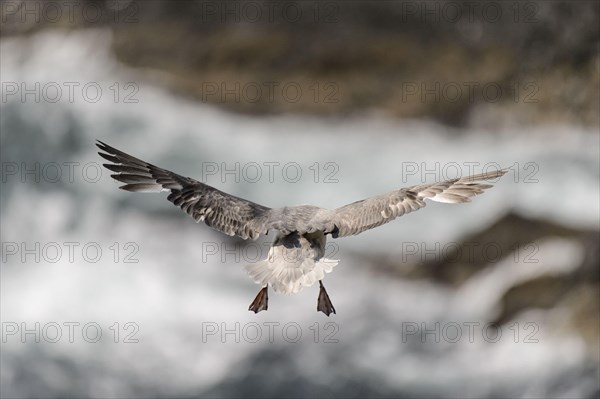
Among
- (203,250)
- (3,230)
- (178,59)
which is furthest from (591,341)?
(3,230)

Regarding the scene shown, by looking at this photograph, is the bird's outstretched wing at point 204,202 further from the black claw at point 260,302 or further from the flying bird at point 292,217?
the black claw at point 260,302

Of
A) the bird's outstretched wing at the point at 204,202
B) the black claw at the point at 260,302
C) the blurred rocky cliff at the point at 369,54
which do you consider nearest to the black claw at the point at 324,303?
the black claw at the point at 260,302

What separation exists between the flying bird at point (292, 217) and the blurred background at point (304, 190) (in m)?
7.15

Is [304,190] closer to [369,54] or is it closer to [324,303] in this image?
[369,54]

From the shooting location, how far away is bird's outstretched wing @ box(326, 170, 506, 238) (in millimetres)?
9039

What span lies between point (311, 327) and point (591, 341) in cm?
397

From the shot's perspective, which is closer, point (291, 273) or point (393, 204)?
point (291, 273)

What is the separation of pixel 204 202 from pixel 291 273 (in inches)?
38.5

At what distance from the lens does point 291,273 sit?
8898 millimetres

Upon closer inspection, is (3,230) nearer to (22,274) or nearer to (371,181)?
(22,274)

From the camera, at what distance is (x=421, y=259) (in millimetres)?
17438

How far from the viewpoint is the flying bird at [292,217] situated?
8938mm

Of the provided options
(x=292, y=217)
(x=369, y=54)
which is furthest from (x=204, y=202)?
(x=369, y=54)

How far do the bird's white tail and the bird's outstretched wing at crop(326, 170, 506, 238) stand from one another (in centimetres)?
27
